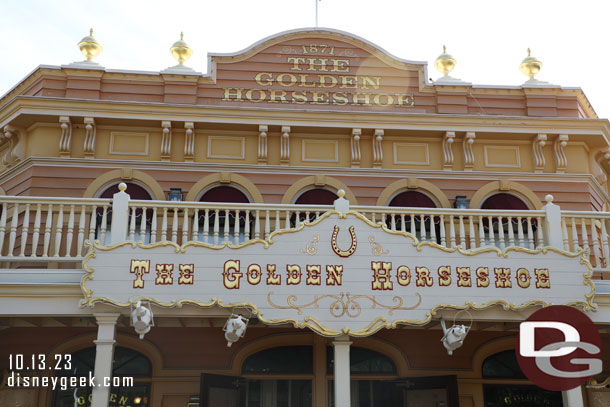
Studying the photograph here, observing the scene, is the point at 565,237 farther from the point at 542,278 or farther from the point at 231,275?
the point at 231,275

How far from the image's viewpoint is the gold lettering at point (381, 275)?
8.38m

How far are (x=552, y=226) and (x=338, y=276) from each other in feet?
10.7

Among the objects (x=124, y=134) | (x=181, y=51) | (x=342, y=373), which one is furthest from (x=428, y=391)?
(x=181, y=51)

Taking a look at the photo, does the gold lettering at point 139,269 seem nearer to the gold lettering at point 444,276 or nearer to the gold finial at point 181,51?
the gold lettering at point 444,276

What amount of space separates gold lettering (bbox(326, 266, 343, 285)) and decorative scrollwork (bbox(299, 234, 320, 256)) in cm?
29

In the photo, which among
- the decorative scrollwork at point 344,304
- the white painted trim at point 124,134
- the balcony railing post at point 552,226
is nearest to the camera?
the decorative scrollwork at point 344,304

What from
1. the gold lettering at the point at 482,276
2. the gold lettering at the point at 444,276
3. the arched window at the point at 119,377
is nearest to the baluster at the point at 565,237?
the gold lettering at the point at 482,276

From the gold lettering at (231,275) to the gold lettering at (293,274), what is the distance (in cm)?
65

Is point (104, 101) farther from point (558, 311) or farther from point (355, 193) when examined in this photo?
point (558, 311)

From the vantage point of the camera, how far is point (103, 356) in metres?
7.99

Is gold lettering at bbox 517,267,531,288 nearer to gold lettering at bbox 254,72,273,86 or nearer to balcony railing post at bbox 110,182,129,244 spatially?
balcony railing post at bbox 110,182,129,244

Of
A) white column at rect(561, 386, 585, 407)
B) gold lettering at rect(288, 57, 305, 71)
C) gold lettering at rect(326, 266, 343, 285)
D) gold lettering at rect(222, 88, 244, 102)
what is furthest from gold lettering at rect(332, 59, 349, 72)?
white column at rect(561, 386, 585, 407)

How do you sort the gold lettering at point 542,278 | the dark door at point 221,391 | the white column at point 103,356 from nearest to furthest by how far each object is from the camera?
the white column at point 103,356 < the gold lettering at point 542,278 < the dark door at point 221,391

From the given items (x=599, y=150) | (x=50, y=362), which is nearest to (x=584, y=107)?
(x=599, y=150)
